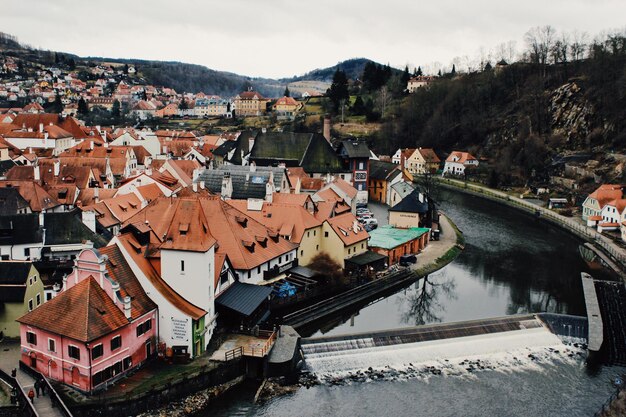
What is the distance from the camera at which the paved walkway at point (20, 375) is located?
2085 centimetres

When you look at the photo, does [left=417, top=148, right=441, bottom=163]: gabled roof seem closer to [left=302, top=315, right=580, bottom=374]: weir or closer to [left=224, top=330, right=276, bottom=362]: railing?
[left=302, top=315, right=580, bottom=374]: weir

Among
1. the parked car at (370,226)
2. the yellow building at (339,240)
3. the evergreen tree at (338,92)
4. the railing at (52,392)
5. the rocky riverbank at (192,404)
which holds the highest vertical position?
the evergreen tree at (338,92)

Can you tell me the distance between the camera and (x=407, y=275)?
136 feet

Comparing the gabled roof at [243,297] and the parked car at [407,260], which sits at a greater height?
the gabled roof at [243,297]

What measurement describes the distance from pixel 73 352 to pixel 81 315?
1.39m

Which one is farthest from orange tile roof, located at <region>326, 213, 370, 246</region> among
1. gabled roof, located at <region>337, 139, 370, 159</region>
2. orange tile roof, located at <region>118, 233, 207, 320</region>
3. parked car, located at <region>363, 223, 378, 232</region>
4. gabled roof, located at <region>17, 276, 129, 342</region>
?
gabled roof, located at <region>337, 139, 370, 159</region>

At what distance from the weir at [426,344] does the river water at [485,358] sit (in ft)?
3.99

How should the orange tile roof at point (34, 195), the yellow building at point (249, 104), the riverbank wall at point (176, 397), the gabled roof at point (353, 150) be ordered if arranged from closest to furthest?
1. the riverbank wall at point (176, 397)
2. the orange tile roof at point (34, 195)
3. the gabled roof at point (353, 150)
4. the yellow building at point (249, 104)

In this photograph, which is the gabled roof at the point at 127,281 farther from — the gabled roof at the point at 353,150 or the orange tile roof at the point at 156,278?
the gabled roof at the point at 353,150

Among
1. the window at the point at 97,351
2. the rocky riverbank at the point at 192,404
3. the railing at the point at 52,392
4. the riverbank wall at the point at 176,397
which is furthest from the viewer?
the rocky riverbank at the point at 192,404

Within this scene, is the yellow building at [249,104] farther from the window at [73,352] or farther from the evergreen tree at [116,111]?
the window at [73,352]

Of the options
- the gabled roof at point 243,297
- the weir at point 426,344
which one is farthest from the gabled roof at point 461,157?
the gabled roof at point 243,297

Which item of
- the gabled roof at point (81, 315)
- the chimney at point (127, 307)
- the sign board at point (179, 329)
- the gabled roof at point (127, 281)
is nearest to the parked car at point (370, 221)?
the sign board at point (179, 329)

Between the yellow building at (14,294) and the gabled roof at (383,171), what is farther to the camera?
the gabled roof at (383,171)
